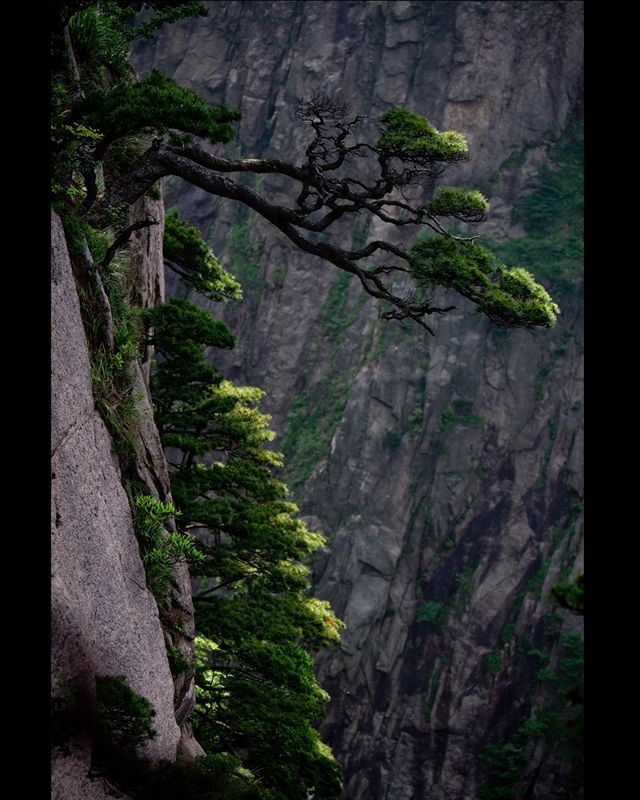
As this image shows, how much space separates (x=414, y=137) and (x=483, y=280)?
1.53m

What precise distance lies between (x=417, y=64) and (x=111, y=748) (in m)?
40.4

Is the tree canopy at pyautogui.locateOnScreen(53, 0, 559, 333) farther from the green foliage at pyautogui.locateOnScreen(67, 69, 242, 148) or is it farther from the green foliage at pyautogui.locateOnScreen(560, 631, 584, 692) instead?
the green foliage at pyautogui.locateOnScreen(560, 631, 584, 692)

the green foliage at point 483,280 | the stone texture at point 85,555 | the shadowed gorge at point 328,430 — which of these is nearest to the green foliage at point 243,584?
the shadowed gorge at point 328,430

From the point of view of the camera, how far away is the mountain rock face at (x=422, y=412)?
1188 inches

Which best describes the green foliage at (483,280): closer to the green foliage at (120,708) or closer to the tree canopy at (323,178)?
the tree canopy at (323,178)

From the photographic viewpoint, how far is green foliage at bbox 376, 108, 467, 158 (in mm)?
6512

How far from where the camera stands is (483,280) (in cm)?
643

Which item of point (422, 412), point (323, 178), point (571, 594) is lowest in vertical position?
point (571, 594)

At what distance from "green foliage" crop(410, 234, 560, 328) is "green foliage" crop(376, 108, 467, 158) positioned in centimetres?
83

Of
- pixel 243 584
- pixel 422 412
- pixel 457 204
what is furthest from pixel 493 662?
pixel 457 204

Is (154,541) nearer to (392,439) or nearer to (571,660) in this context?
(571,660)

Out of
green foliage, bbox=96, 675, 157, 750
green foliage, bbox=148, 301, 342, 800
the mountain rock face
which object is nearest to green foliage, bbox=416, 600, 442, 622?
the mountain rock face

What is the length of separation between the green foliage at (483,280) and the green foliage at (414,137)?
0.83 meters
